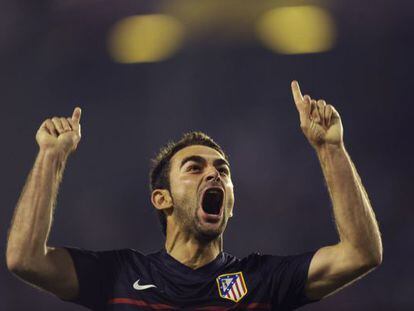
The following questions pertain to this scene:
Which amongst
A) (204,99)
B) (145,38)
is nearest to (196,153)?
(204,99)

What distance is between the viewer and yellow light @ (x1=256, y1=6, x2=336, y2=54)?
723cm

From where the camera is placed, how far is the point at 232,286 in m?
3.55

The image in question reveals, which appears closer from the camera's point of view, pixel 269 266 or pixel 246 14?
pixel 269 266

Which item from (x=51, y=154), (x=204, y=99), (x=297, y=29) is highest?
(x=297, y=29)

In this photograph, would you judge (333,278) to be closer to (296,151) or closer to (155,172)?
(155,172)

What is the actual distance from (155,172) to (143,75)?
3224 mm

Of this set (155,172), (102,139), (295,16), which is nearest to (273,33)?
(295,16)

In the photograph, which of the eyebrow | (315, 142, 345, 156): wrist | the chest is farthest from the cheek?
(315, 142, 345, 156): wrist

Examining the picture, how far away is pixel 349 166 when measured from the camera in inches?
134

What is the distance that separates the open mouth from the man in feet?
0.08

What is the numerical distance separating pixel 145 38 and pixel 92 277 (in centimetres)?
425

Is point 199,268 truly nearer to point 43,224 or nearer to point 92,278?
point 92,278

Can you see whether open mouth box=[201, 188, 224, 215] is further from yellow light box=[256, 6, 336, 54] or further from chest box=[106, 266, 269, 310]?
yellow light box=[256, 6, 336, 54]

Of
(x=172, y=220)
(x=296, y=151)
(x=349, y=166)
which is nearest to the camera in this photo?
(x=349, y=166)
